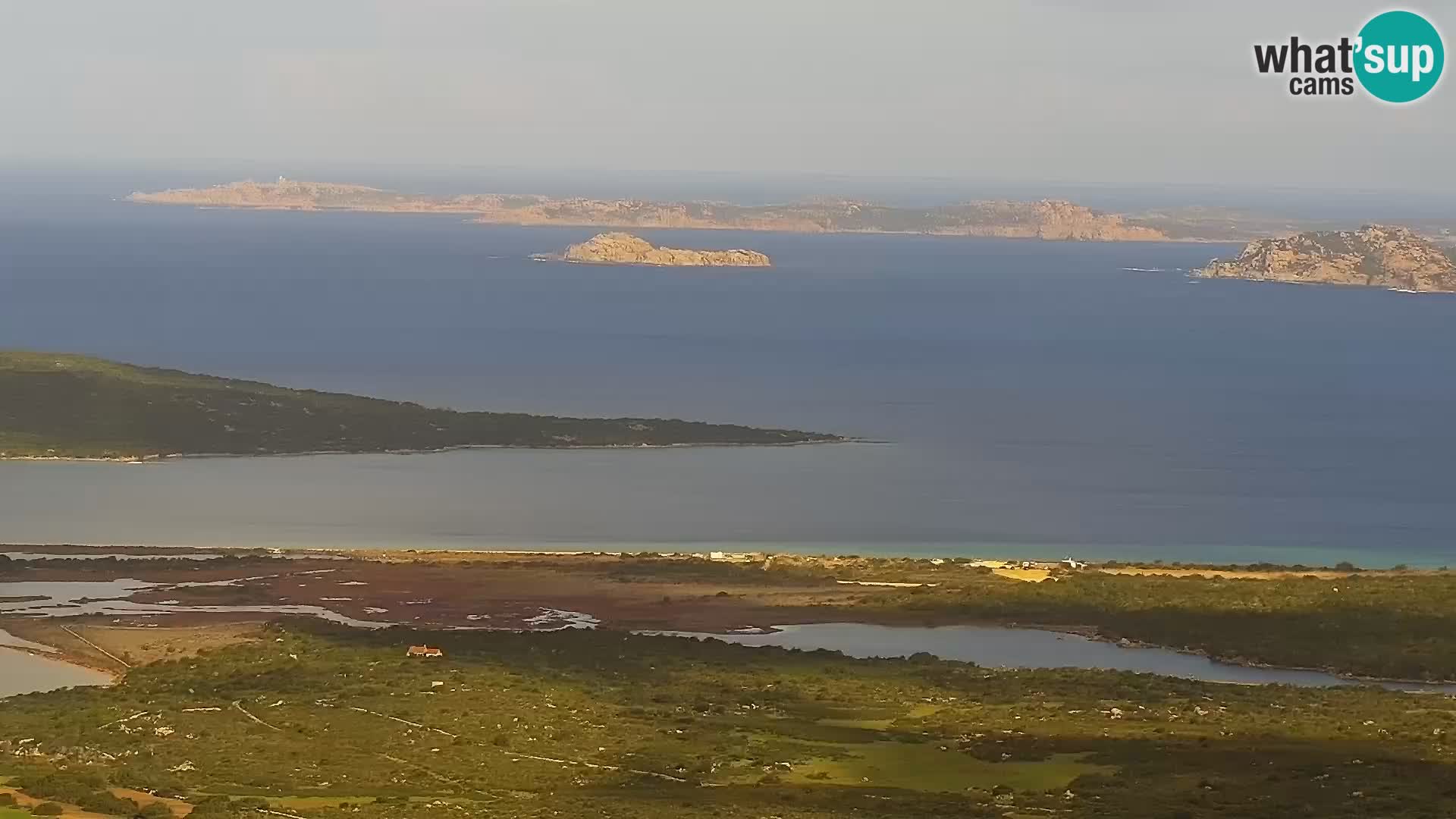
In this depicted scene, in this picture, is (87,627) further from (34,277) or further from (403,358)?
(34,277)

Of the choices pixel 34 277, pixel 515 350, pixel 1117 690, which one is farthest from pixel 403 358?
pixel 1117 690

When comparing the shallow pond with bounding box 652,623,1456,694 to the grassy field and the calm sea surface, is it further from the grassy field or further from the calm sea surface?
the calm sea surface

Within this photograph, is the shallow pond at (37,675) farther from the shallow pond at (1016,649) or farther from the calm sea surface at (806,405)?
the calm sea surface at (806,405)

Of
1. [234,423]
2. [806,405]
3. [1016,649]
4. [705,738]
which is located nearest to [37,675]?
[705,738]

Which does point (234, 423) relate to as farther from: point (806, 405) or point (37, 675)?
point (37, 675)

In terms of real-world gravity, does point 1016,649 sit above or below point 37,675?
below
